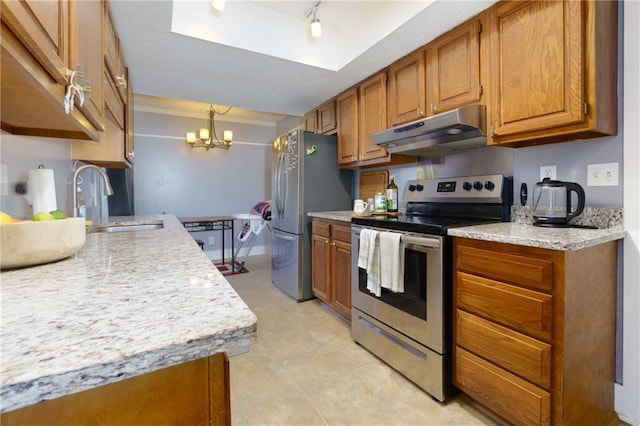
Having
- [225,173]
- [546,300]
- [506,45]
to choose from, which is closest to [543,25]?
[506,45]

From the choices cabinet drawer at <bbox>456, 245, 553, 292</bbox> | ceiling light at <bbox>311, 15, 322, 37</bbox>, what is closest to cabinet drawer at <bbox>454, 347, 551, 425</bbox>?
cabinet drawer at <bbox>456, 245, 553, 292</bbox>

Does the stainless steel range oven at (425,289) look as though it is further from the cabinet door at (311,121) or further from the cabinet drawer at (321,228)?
the cabinet door at (311,121)

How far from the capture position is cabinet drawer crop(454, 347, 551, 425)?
4.10 feet

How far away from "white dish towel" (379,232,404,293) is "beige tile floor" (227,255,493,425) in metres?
0.56

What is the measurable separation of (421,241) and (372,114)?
1.47 meters

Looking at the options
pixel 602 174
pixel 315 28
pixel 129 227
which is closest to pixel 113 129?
pixel 129 227

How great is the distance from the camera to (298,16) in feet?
7.64

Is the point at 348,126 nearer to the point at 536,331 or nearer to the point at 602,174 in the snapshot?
the point at 602,174

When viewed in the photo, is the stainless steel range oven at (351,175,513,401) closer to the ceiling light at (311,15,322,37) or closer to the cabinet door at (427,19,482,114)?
the cabinet door at (427,19,482,114)

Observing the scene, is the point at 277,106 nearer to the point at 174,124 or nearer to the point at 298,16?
the point at 298,16

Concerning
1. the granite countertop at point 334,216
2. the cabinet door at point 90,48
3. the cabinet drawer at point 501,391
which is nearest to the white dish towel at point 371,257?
the granite countertop at point 334,216

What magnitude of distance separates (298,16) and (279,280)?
2611 mm

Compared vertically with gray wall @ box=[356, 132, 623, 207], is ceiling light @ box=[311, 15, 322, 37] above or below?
above

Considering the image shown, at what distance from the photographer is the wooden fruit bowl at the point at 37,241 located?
2.49 feet
